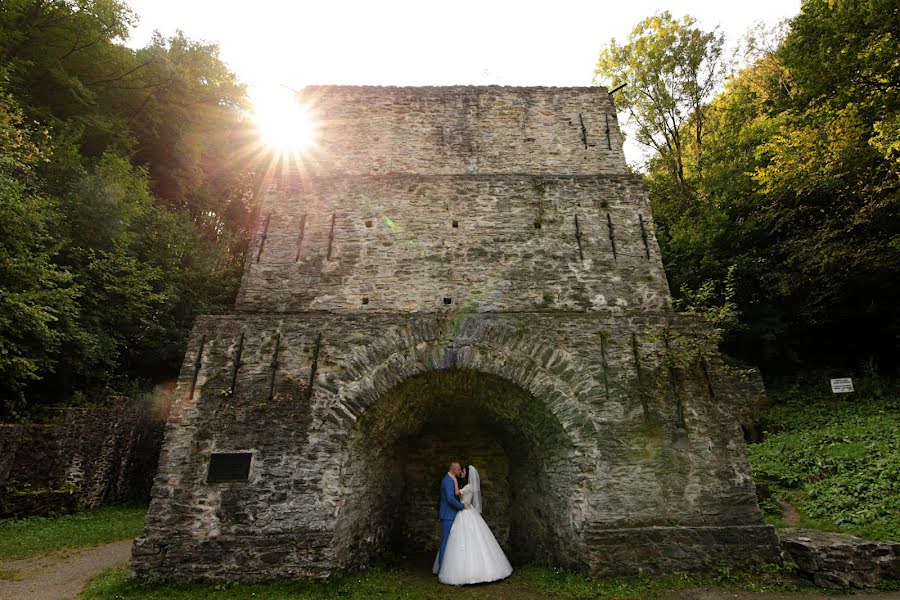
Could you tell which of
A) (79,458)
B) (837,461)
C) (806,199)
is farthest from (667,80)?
(79,458)

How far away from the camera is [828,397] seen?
39.7 ft

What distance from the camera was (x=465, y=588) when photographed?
5.85m

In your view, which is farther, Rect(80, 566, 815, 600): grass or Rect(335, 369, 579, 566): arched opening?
Rect(335, 369, 579, 566): arched opening

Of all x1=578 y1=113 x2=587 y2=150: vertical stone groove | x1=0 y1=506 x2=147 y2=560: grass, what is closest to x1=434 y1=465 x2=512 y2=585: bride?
x1=0 y1=506 x2=147 y2=560: grass

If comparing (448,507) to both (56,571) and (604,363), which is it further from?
(56,571)

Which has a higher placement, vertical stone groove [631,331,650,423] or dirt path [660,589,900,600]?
vertical stone groove [631,331,650,423]

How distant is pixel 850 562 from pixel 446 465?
230 inches

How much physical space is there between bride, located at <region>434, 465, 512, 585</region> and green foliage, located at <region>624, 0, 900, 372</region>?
17.1 ft

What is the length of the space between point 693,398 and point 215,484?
22.4 ft

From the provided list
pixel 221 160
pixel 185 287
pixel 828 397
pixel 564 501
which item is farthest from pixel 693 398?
pixel 221 160

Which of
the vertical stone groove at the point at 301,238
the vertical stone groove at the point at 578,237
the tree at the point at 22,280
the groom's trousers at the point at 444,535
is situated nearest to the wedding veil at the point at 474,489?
the groom's trousers at the point at 444,535

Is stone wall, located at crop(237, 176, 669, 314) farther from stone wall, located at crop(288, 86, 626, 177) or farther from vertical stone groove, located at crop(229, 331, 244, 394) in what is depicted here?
vertical stone groove, located at crop(229, 331, 244, 394)

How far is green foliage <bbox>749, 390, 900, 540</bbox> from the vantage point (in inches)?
265

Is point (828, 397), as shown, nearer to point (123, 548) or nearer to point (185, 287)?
point (123, 548)
